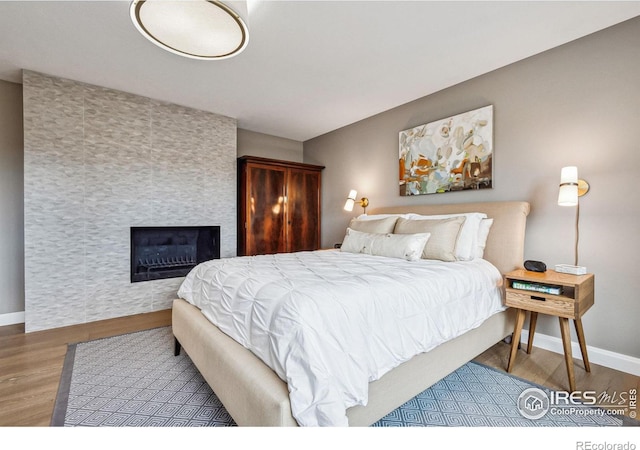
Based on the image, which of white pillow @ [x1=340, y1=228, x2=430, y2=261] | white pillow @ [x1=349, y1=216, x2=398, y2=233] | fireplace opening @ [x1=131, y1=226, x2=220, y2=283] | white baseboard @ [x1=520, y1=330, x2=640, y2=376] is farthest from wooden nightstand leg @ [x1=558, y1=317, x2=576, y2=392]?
fireplace opening @ [x1=131, y1=226, x2=220, y2=283]

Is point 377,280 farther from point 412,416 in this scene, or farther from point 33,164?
point 33,164

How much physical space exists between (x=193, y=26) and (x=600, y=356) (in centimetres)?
373

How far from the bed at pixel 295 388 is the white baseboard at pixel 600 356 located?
334mm

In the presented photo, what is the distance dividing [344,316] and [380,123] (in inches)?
130

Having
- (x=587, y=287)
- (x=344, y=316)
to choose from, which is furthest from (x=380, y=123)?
(x=344, y=316)

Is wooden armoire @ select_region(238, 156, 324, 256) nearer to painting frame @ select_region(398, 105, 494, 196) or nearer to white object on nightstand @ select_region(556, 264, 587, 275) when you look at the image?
painting frame @ select_region(398, 105, 494, 196)

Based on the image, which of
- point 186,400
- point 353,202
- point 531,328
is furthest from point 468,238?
point 186,400

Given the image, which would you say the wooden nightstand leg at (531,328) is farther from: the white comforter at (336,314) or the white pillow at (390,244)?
the white pillow at (390,244)

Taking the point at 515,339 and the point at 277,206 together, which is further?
the point at 277,206

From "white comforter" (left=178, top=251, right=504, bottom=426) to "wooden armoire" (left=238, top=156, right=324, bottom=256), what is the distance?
2.10 m

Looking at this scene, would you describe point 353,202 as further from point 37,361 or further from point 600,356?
point 37,361

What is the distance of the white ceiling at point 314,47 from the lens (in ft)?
6.62

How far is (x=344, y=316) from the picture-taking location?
1.32 metres

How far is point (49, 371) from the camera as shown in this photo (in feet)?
7.07
